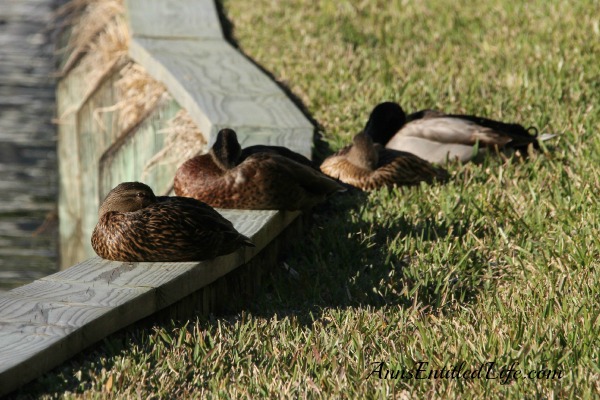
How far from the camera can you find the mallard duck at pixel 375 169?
20.2 ft

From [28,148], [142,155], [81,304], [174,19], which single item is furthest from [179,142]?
[28,148]

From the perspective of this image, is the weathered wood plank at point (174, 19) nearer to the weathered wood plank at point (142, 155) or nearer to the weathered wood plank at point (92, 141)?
the weathered wood plank at point (92, 141)

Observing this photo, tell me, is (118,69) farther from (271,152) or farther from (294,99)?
(271,152)

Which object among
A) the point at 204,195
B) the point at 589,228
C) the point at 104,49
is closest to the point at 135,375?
the point at 204,195

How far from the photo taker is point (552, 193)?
19.0 feet

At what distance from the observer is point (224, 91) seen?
24.8 feet

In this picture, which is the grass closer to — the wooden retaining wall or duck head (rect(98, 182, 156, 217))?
the wooden retaining wall

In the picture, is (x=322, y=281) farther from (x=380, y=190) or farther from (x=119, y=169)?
(x=119, y=169)

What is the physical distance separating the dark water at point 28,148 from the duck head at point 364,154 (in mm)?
5383

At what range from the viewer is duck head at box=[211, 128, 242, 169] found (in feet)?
17.4

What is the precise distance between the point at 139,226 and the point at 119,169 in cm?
417

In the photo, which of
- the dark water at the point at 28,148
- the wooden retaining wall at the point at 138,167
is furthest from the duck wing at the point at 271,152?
the dark water at the point at 28,148

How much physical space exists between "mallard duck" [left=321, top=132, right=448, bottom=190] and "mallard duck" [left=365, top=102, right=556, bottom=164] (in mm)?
328

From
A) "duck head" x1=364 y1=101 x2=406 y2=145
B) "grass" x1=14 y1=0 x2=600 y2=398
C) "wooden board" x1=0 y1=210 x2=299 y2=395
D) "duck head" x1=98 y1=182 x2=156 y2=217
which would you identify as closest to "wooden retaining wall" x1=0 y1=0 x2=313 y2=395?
"wooden board" x1=0 y1=210 x2=299 y2=395
